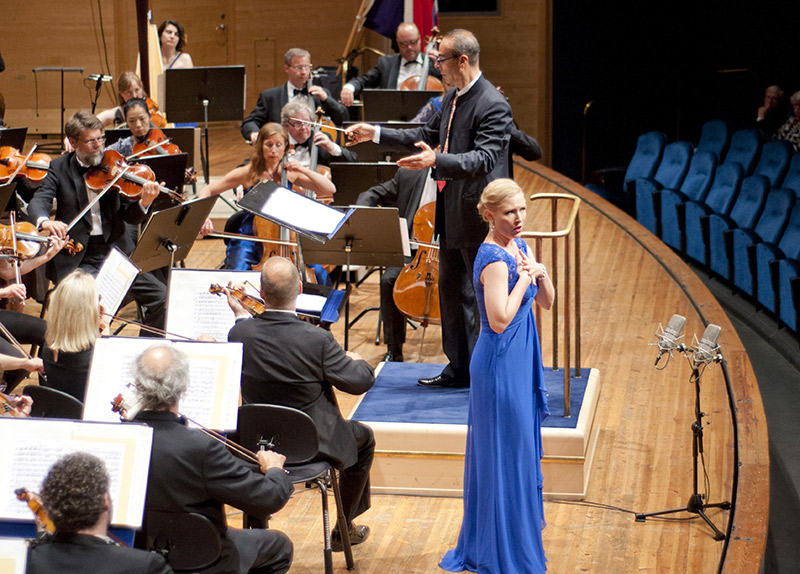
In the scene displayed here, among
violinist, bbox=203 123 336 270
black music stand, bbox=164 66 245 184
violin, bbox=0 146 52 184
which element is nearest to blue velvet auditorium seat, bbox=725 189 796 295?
violinist, bbox=203 123 336 270

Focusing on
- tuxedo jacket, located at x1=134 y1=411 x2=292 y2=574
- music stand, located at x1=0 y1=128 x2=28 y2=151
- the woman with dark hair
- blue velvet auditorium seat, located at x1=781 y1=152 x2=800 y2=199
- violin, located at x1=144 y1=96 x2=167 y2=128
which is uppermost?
the woman with dark hair

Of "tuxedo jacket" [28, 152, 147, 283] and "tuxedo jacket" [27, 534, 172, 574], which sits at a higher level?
"tuxedo jacket" [28, 152, 147, 283]

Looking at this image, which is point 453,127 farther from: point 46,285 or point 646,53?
point 646,53

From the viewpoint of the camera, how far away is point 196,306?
3.75 meters

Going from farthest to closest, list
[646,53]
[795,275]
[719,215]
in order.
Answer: [646,53], [719,215], [795,275]

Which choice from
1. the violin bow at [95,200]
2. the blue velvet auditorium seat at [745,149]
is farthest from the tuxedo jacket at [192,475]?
the blue velvet auditorium seat at [745,149]

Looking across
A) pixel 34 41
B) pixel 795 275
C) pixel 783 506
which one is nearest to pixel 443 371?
pixel 783 506

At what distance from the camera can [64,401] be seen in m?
3.06

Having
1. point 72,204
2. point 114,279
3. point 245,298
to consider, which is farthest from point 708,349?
point 72,204

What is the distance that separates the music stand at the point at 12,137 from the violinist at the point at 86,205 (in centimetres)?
107

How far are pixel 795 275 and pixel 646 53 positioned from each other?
537cm

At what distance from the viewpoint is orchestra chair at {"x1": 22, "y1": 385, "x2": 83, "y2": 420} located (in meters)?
3.05

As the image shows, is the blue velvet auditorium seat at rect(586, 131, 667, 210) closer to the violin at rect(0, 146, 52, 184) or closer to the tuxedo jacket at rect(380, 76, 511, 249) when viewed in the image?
the tuxedo jacket at rect(380, 76, 511, 249)

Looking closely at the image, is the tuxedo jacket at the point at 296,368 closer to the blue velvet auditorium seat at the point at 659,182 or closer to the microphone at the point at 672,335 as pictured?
the microphone at the point at 672,335
